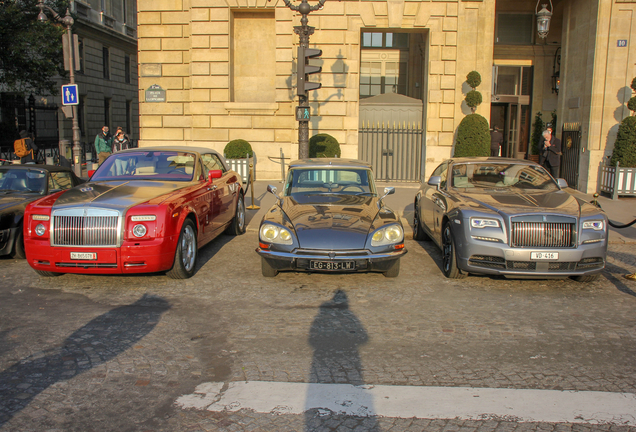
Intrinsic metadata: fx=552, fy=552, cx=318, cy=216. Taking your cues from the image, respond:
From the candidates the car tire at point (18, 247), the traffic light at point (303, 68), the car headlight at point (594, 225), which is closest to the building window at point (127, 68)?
the traffic light at point (303, 68)

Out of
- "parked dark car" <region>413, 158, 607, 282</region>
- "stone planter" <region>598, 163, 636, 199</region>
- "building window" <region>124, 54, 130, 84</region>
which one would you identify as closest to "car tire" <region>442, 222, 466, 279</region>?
"parked dark car" <region>413, 158, 607, 282</region>

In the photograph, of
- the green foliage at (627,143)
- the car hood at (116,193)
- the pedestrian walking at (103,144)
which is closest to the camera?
the car hood at (116,193)

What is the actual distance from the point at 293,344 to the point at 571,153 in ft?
50.3

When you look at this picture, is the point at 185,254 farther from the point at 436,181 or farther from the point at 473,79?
the point at 473,79

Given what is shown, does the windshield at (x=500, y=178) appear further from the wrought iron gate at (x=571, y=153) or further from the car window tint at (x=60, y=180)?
the wrought iron gate at (x=571, y=153)

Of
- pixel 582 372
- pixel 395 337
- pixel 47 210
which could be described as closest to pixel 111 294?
pixel 47 210

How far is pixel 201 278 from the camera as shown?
7.21 metres

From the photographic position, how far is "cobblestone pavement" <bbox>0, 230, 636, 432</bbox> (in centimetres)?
365

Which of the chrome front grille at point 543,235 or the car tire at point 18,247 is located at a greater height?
the chrome front grille at point 543,235

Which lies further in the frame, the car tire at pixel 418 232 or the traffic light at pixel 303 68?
the traffic light at pixel 303 68

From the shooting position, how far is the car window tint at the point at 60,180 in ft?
29.7

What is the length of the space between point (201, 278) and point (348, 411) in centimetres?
399

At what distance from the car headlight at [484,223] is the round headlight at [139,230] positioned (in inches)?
155

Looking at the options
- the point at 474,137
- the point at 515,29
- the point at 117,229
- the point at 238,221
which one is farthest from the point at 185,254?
the point at 515,29
